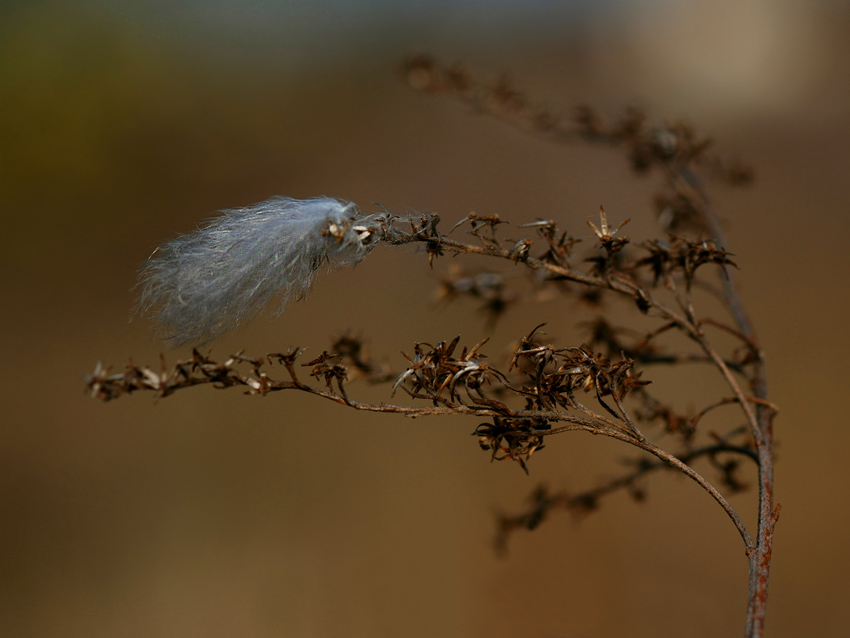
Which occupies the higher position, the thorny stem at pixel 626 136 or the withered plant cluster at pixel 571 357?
the thorny stem at pixel 626 136

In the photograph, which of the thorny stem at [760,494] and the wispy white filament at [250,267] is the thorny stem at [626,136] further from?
the wispy white filament at [250,267]

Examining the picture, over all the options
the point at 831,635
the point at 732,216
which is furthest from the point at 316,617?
the point at 732,216

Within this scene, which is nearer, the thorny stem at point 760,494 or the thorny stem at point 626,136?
the thorny stem at point 760,494

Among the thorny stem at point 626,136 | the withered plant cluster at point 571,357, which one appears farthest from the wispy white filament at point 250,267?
the thorny stem at point 626,136

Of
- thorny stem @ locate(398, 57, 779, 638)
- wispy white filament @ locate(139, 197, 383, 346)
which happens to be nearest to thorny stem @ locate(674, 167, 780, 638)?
thorny stem @ locate(398, 57, 779, 638)

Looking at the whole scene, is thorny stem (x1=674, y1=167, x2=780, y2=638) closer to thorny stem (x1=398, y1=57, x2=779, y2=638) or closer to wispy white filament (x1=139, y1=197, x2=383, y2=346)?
thorny stem (x1=398, y1=57, x2=779, y2=638)

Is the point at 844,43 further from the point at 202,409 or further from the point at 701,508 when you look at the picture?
the point at 202,409

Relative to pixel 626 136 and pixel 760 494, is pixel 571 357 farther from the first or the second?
pixel 626 136
